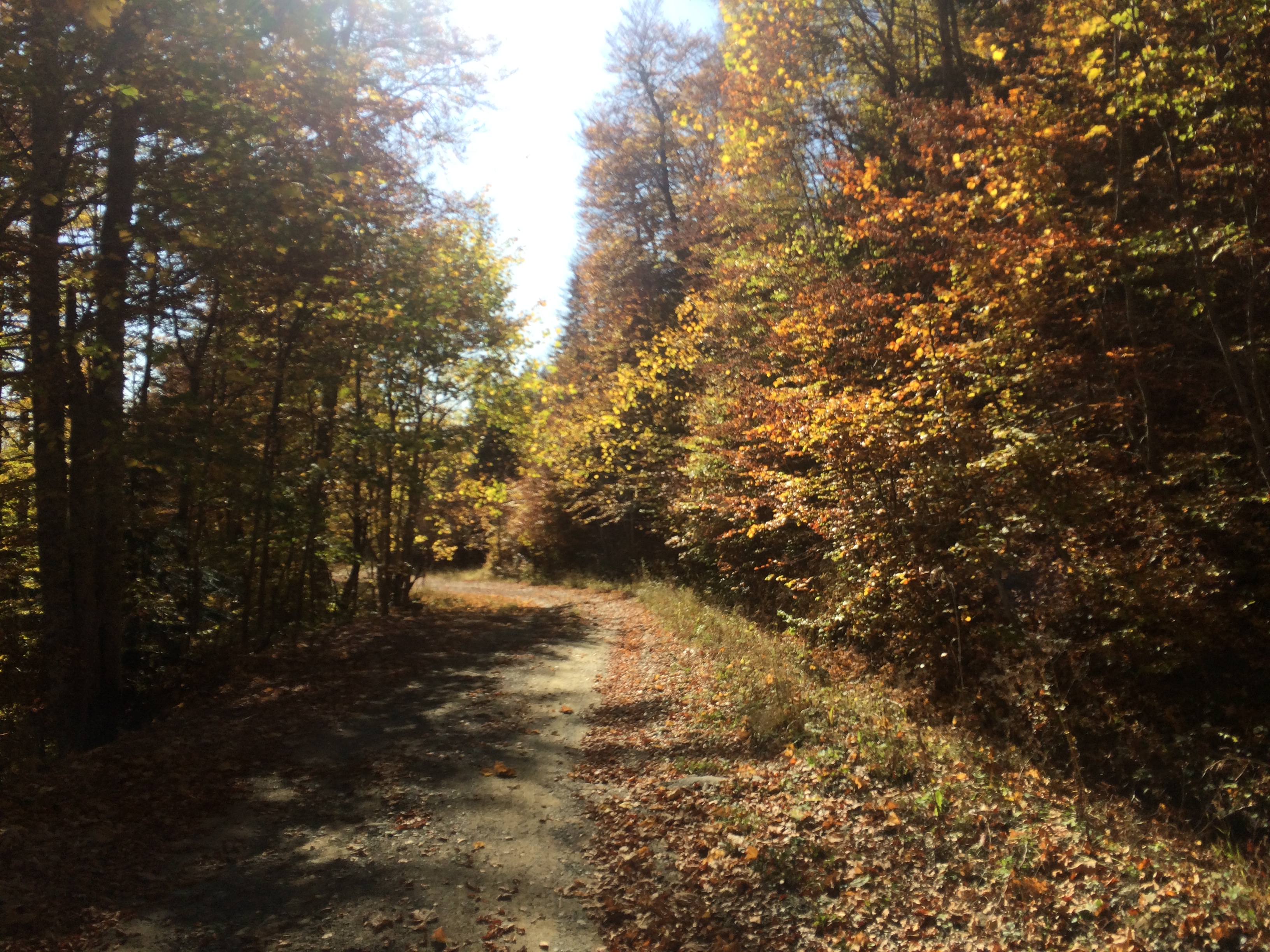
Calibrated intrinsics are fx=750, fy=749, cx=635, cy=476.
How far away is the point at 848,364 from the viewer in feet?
38.2

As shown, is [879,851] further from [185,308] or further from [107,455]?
[185,308]

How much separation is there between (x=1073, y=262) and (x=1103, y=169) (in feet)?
7.53

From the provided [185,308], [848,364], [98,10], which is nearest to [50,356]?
[185,308]

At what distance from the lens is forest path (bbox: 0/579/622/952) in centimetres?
474

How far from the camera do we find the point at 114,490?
8633 millimetres

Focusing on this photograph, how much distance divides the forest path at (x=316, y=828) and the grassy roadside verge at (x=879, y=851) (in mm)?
626

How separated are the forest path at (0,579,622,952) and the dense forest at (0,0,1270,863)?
2167mm

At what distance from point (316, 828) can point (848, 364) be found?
931 centimetres

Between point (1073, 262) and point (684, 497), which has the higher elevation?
point (1073, 262)

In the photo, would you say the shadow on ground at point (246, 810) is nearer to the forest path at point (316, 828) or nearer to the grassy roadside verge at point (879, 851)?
the forest path at point (316, 828)

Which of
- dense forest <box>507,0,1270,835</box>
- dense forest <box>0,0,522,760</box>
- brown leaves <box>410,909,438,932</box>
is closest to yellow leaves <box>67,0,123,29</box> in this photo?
dense forest <box>0,0,522,760</box>

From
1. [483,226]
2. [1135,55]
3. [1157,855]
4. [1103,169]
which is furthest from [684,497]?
[1157,855]

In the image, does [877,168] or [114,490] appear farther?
[877,168]

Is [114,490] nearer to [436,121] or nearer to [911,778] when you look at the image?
[436,121]
